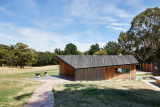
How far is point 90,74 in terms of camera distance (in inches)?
595

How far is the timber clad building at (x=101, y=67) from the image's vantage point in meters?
15.1

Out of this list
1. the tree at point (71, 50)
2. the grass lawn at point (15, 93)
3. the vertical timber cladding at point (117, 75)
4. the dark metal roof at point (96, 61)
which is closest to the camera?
the grass lawn at point (15, 93)

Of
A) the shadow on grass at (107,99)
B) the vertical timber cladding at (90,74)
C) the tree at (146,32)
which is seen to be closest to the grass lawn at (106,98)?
the shadow on grass at (107,99)

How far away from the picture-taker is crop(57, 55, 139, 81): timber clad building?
15070 mm

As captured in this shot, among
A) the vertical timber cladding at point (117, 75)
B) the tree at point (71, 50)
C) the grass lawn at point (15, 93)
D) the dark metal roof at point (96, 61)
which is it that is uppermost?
the tree at point (71, 50)

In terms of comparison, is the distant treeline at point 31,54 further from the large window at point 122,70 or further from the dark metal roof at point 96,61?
the large window at point 122,70

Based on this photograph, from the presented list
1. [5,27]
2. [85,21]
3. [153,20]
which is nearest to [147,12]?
[153,20]

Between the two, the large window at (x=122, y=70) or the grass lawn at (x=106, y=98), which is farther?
the large window at (x=122, y=70)

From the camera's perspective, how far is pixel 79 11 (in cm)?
1886

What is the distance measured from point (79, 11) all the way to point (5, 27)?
50.2 feet

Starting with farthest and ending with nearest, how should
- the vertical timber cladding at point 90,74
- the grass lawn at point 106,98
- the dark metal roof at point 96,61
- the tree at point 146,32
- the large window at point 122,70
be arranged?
the tree at point 146,32
the large window at point 122,70
the dark metal roof at point 96,61
the vertical timber cladding at point 90,74
the grass lawn at point 106,98

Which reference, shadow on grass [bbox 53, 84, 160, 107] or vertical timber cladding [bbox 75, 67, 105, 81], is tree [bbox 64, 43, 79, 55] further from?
shadow on grass [bbox 53, 84, 160, 107]

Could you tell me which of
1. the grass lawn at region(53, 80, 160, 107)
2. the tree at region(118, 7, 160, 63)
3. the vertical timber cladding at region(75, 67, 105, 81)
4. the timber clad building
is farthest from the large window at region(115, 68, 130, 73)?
the tree at region(118, 7, 160, 63)

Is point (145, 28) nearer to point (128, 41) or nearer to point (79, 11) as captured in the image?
point (128, 41)
